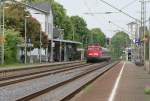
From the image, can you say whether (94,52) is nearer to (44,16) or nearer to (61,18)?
(44,16)

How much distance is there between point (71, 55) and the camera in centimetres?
15325

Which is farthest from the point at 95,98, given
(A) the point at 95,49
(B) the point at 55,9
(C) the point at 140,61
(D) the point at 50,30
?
(B) the point at 55,9

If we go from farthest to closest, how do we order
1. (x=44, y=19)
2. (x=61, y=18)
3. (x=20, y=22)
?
1. (x=61, y=18)
2. (x=44, y=19)
3. (x=20, y=22)

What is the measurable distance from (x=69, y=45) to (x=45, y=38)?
3928 centimetres

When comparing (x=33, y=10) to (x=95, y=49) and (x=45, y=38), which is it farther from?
(x=95, y=49)

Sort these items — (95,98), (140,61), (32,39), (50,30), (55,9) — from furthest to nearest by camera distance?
(55,9)
(50,30)
(32,39)
(140,61)
(95,98)

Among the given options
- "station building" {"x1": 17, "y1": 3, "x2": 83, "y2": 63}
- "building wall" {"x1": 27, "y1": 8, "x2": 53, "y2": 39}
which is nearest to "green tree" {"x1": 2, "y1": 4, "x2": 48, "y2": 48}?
"station building" {"x1": 17, "y1": 3, "x2": 83, "y2": 63}

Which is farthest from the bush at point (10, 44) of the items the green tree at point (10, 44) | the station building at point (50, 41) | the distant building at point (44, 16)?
the distant building at point (44, 16)

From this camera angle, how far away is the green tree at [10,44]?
8731 centimetres

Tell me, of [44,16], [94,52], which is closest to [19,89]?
[94,52]

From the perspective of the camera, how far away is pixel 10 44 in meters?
89.3

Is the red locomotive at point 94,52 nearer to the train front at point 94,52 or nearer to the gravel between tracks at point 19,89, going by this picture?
the train front at point 94,52

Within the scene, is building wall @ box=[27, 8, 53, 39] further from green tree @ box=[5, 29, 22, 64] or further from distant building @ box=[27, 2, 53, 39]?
green tree @ box=[5, 29, 22, 64]

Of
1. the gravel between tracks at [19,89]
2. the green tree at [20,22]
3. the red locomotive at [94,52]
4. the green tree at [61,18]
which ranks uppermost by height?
the green tree at [61,18]
